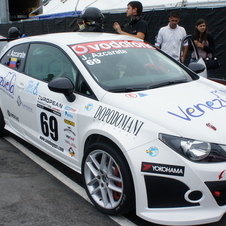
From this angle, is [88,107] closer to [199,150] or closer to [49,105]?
[49,105]

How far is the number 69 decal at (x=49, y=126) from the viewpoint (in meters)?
3.51

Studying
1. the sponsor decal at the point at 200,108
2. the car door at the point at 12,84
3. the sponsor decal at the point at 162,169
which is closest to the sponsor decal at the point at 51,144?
the car door at the point at 12,84

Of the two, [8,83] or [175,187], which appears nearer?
[175,187]

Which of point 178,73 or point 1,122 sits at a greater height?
point 178,73

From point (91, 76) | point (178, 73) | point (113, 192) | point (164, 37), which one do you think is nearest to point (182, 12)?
point (164, 37)

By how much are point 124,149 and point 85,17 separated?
359cm

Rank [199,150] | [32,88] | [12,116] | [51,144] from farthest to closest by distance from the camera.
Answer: [12,116], [32,88], [51,144], [199,150]

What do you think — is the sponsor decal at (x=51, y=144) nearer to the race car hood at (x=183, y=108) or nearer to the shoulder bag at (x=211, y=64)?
the race car hood at (x=183, y=108)

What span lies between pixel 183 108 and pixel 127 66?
1.03 meters

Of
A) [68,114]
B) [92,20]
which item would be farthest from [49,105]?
[92,20]

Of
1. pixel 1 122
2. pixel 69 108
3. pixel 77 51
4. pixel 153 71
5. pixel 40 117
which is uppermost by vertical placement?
pixel 77 51

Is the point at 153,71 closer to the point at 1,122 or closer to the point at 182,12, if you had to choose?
the point at 1,122

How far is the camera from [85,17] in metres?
5.60

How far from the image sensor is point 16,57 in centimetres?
455
